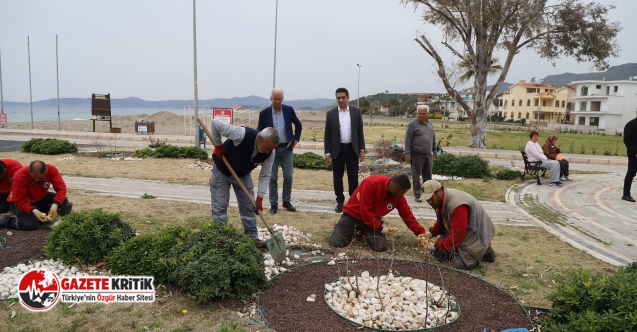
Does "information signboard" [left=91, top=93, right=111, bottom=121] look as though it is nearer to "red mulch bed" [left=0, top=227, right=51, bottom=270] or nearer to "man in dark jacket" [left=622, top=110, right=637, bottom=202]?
"red mulch bed" [left=0, top=227, right=51, bottom=270]

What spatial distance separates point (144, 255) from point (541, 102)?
3224 inches

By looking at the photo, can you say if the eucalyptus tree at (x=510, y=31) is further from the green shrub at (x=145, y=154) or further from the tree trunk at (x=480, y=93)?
the green shrub at (x=145, y=154)

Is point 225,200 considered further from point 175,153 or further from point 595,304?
point 175,153

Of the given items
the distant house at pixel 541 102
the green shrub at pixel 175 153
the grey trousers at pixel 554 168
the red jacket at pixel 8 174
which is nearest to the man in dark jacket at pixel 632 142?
the grey trousers at pixel 554 168

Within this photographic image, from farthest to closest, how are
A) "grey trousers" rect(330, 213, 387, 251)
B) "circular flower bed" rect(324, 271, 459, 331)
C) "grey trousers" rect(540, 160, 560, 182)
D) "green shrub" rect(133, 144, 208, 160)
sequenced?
"green shrub" rect(133, 144, 208, 160) < "grey trousers" rect(540, 160, 560, 182) < "grey trousers" rect(330, 213, 387, 251) < "circular flower bed" rect(324, 271, 459, 331)

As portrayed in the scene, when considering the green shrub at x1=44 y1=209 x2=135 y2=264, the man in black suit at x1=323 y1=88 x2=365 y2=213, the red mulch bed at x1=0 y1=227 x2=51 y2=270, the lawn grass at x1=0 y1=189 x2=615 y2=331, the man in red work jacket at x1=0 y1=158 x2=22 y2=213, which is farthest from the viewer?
the man in black suit at x1=323 y1=88 x2=365 y2=213

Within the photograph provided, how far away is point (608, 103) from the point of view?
60.9 metres

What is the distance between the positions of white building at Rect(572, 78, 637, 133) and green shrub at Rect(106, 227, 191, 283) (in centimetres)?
6639

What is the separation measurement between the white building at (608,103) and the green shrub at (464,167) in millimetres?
57478

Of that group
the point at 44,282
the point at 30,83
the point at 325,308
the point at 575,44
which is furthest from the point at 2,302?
the point at 30,83

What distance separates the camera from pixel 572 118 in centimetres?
7319

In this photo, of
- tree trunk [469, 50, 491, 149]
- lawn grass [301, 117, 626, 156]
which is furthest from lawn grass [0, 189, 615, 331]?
tree trunk [469, 50, 491, 149]

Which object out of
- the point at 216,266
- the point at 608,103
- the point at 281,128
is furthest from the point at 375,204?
the point at 608,103

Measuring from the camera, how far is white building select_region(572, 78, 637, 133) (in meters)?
60.6
